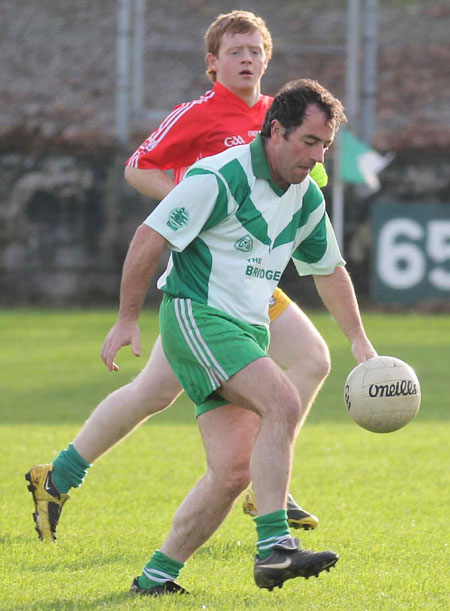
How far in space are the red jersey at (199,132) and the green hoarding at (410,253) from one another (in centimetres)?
1337

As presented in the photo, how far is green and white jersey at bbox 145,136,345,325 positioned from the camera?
4.72 meters

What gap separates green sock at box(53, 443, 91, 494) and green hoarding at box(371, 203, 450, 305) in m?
14.0

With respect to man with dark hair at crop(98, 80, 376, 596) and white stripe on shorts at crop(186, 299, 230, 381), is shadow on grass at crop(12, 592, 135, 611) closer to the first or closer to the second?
man with dark hair at crop(98, 80, 376, 596)

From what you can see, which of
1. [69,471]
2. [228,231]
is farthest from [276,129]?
[69,471]

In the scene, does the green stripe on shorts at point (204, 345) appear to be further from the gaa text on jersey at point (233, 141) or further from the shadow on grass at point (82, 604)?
the gaa text on jersey at point (233, 141)

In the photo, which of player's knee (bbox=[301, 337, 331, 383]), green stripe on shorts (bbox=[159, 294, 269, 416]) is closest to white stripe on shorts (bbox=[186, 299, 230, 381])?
green stripe on shorts (bbox=[159, 294, 269, 416])

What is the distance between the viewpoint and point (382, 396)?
519cm

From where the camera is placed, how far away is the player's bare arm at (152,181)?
6.21 metres

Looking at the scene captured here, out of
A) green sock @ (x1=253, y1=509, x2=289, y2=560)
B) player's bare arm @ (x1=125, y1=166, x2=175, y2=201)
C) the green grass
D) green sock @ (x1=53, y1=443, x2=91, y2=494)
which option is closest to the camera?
green sock @ (x1=253, y1=509, x2=289, y2=560)

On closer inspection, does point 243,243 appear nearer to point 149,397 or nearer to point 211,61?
point 149,397

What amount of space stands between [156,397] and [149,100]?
2591 cm

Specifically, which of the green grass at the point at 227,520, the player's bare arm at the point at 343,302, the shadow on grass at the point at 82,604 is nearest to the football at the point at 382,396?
the player's bare arm at the point at 343,302

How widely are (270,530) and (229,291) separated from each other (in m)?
0.91

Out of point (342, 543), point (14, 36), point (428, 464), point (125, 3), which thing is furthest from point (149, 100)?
point (342, 543)
